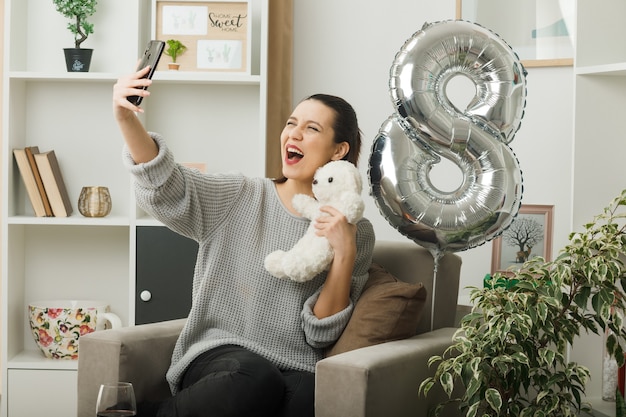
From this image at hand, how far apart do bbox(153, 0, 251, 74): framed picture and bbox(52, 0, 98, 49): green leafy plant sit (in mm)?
226

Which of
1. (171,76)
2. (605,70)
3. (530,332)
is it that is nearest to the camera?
(530,332)

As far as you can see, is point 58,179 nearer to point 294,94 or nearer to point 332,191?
point 294,94

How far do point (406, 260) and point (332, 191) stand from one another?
14.7 inches

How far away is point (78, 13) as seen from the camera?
114 inches

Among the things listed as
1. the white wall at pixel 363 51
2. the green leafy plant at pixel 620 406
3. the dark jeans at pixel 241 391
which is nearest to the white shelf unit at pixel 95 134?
the white wall at pixel 363 51

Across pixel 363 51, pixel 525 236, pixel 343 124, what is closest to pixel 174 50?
pixel 363 51

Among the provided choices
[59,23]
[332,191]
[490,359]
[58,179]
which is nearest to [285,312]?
[332,191]

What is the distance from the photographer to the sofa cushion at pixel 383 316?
6.59 feet

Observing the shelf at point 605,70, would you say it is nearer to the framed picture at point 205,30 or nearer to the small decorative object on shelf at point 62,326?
the framed picture at point 205,30

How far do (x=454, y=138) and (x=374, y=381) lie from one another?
0.76 meters

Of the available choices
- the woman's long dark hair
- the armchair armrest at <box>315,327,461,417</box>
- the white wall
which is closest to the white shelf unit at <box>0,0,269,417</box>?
the white wall

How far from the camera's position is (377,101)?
122 inches

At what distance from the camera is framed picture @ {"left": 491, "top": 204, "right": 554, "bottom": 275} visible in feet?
9.55

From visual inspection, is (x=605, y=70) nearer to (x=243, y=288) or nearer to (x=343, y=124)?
(x=343, y=124)
